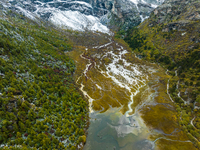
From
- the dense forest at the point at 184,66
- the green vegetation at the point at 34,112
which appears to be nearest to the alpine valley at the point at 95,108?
the green vegetation at the point at 34,112

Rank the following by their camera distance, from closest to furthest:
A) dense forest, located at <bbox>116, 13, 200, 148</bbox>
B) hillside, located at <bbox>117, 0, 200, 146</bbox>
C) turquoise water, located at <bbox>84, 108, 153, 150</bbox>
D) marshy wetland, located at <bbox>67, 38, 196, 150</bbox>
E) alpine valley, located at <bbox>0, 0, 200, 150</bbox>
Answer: alpine valley, located at <bbox>0, 0, 200, 150</bbox>
turquoise water, located at <bbox>84, 108, 153, 150</bbox>
marshy wetland, located at <bbox>67, 38, 196, 150</bbox>
dense forest, located at <bbox>116, 13, 200, 148</bbox>
hillside, located at <bbox>117, 0, 200, 146</bbox>

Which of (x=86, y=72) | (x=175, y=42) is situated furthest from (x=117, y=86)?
(x=175, y=42)

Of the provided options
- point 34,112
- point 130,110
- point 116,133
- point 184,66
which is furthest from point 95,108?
point 184,66

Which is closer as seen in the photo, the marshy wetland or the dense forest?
the marshy wetland

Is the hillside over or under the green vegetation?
over

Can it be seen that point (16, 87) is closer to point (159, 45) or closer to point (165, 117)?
point (165, 117)

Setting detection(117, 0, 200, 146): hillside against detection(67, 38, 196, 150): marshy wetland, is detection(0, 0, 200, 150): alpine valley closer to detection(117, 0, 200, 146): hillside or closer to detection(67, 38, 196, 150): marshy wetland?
detection(67, 38, 196, 150): marshy wetland

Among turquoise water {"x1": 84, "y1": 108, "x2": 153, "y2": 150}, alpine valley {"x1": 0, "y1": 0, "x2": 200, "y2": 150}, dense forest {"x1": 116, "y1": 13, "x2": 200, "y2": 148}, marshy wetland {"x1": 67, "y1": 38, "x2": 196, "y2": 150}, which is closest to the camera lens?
alpine valley {"x1": 0, "y1": 0, "x2": 200, "y2": 150}


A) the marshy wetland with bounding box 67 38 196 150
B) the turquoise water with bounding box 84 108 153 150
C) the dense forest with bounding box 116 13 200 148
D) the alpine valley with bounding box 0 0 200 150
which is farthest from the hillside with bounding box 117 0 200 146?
the turquoise water with bounding box 84 108 153 150
